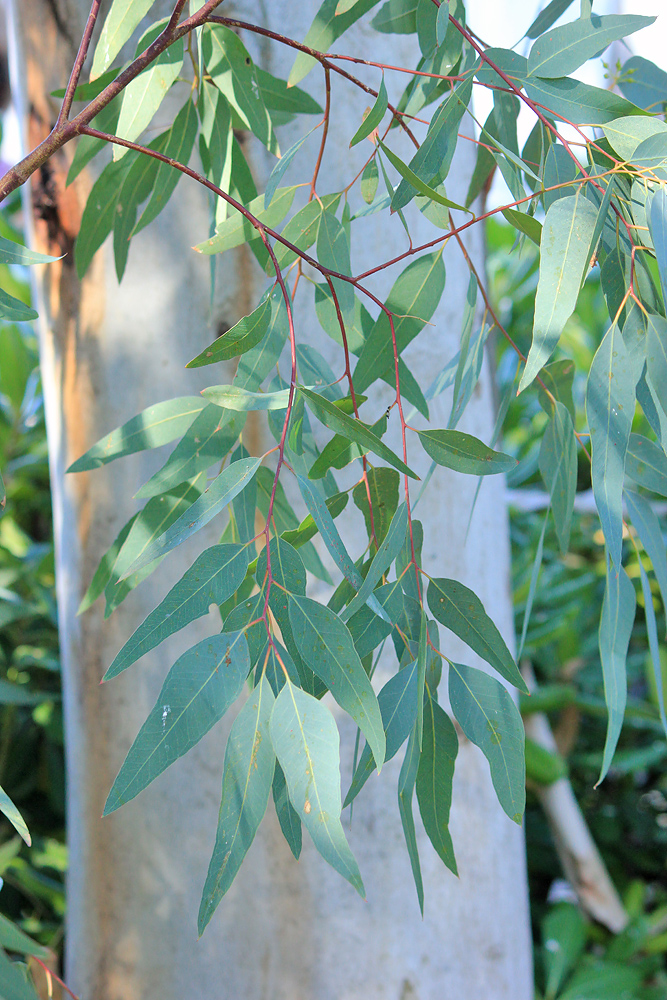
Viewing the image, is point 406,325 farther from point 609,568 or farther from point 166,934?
point 166,934

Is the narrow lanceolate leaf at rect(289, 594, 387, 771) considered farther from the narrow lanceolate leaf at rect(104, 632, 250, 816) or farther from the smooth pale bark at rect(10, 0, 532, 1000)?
the smooth pale bark at rect(10, 0, 532, 1000)

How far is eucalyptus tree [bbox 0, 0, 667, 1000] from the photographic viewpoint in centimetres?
29

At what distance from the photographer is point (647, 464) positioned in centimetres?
39

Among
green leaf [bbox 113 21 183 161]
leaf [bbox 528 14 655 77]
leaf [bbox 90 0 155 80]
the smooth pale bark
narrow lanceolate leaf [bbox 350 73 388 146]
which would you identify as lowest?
the smooth pale bark

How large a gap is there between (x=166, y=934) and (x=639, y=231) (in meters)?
0.55

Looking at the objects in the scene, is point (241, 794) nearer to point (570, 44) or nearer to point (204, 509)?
point (204, 509)

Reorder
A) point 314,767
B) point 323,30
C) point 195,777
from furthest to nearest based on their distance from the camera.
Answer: point 195,777
point 323,30
point 314,767

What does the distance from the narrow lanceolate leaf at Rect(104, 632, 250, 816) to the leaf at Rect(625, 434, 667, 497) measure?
22 centimetres

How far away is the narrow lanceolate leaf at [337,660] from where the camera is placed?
0.93ft

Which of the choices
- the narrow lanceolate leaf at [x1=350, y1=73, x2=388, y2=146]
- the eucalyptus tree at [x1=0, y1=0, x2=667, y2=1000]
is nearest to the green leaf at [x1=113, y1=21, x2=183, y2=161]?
the eucalyptus tree at [x1=0, y1=0, x2=667, y2=1000]

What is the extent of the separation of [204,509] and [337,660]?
0.08 meters

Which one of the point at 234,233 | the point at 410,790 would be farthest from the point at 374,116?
the point at 410,790

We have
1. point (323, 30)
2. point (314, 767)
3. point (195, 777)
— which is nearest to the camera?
point (314, 767)

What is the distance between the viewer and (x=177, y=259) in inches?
22.7
